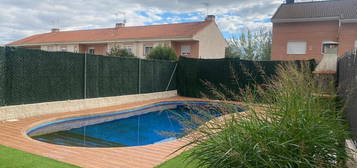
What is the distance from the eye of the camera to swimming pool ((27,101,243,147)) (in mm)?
6746

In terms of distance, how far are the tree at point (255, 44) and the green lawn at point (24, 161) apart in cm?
3001

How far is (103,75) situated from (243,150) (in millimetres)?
8984

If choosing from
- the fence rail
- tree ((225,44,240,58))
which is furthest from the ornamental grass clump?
tree ((225,44,240,58))

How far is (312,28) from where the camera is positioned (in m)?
20.6

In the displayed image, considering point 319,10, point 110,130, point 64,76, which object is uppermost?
point 319,10

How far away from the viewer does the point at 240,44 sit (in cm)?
3344

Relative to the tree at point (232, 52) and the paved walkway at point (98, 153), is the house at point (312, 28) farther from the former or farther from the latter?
the paved walkway at point (98, 153)

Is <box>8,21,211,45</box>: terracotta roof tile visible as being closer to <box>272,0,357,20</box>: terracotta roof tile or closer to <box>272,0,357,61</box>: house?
<box>272,0,357,61</box>: house

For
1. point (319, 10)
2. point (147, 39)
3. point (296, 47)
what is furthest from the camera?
point (147, 39)

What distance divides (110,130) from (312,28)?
18.4 m

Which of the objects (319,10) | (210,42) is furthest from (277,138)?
(210,42)

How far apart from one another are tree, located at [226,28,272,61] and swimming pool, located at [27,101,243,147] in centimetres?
2395

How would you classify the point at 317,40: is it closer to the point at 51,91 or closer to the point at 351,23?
the point at 351,23

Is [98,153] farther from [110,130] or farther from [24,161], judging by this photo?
[110,130]
